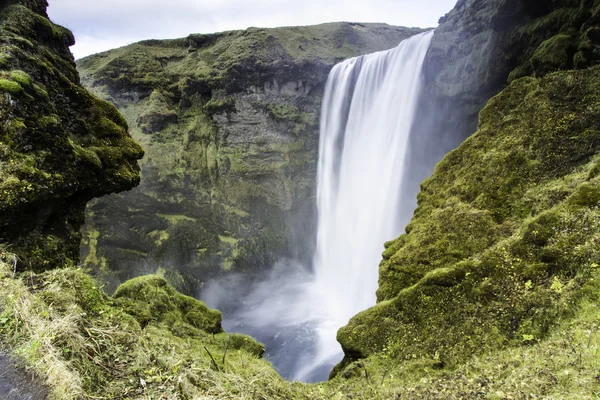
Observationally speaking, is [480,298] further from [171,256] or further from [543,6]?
[171,256]

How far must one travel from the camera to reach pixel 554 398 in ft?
11.0

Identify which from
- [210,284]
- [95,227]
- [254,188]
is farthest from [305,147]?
[95,227]

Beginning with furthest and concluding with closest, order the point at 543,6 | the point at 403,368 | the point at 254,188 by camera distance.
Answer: the point at 254,188 < the point at 543,6 < the point at 403,368

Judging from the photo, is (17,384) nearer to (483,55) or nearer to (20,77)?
(20,77)

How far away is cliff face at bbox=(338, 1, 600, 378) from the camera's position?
588 cm

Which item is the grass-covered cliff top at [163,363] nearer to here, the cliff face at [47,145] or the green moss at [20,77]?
the cliff face at [47,145]

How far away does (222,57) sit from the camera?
1225 inches

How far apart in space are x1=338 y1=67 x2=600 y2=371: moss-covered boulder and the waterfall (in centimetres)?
1060

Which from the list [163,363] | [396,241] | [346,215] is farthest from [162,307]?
[346,215]

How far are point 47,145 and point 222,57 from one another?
27.2 metres

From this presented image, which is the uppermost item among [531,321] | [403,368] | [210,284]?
[210,284]

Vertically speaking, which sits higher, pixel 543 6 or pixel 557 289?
pixel 543 6

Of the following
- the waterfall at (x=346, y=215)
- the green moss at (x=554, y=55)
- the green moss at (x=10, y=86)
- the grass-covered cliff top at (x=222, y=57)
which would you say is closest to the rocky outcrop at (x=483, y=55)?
the green moss at (x=554, y=55)

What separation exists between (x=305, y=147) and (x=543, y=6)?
21.1m
